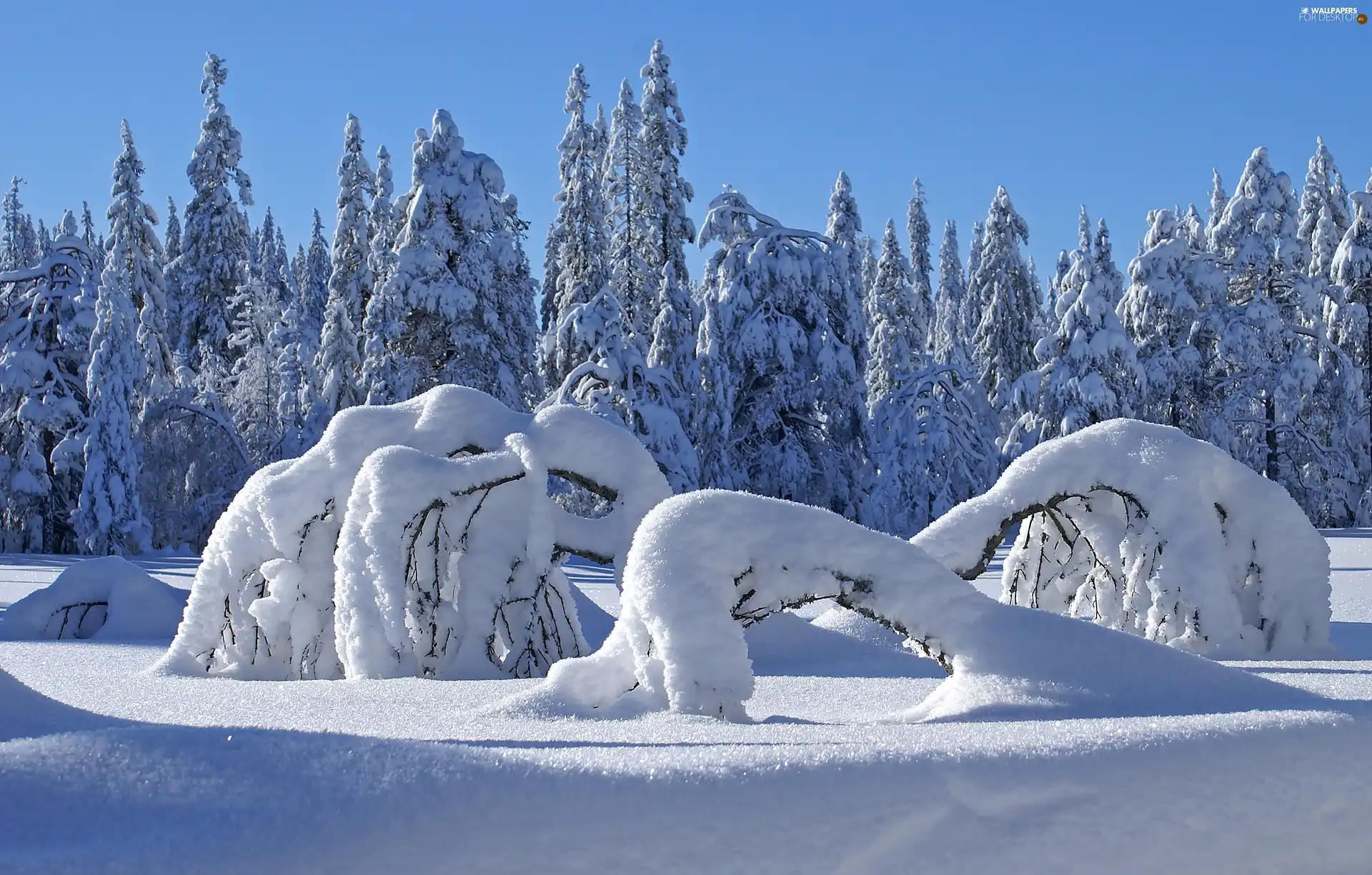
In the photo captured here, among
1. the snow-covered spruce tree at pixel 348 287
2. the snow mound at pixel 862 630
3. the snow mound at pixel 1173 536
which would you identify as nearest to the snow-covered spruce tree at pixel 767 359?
the snow-covered spruce tree at pixel 348 287

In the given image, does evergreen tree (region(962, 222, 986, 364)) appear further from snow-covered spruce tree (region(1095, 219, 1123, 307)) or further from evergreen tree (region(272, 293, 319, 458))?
evergreen tree (region(272, 293, 319, 458))

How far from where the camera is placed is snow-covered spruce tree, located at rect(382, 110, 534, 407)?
2591 centimetres

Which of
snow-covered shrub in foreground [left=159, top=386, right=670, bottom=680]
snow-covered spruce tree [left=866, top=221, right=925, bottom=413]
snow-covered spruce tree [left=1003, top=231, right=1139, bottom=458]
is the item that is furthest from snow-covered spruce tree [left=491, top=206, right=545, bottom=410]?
snow-covered shrub in foreground [left=159, top=386, right=670, bottom=680]

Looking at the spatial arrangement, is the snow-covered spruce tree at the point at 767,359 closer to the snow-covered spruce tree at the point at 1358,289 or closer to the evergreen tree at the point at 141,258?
the evergreen tree at the point at 141,258

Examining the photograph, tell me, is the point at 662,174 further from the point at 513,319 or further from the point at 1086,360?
the point at 1086,360

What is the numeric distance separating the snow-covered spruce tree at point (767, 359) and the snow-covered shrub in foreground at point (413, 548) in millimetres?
17115

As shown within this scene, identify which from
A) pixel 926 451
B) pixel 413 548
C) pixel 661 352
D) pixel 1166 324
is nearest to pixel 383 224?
pixel 661 352

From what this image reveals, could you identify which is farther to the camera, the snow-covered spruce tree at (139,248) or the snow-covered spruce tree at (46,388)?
the snow-covered spruce tree at (139,248)

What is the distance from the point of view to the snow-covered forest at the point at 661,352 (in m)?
24.8

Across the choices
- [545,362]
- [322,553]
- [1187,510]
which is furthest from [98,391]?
[1187,510]

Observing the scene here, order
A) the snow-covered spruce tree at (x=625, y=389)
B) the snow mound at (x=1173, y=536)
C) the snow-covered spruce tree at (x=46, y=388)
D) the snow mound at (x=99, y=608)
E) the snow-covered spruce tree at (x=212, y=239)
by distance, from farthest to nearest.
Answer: the snow-covered spruce tree at (x=212, y=239) < the snow-covered spruce tree at (x=46, y=388) < the snow-covered spruce tree at (x=625, y=389) < the snow mound at (x=99, y=608) < the snow mound at (x=1173, y=536)

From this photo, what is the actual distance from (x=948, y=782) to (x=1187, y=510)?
178 inches

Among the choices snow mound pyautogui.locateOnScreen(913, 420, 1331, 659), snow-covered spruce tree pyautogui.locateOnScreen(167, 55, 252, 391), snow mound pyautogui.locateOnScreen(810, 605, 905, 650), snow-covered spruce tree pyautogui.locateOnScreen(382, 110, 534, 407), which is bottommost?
snow mound pyautogui.locateOnScreen(810, 605, 905, 650)

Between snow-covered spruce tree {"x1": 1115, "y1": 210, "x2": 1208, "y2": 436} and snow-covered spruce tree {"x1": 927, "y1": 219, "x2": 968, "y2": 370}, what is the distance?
75.6 feet
